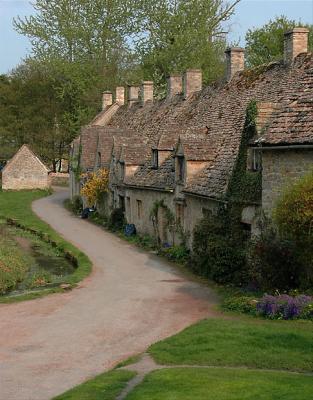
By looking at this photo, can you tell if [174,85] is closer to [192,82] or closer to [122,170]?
[192,82]

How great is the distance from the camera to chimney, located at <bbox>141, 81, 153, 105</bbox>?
4816 centimetres

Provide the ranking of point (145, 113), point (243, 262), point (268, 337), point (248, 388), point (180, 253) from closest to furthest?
point (248, 388)
point (268, 337)
point (243, 262)
point (180, 253)
point (145, 113)

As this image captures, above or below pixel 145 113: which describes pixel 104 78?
above

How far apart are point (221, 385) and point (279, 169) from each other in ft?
31.2

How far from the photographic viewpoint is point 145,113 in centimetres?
4525

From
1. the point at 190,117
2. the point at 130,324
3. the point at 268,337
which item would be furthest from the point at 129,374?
the point at 190,117

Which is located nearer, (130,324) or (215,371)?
(215,371)

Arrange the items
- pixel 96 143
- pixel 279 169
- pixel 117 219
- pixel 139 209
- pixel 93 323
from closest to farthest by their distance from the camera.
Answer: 1. pixel 93 323
2. pixel 279 169
3. pixel 139 209
4. pixel 117 219
5. pixel 96 143

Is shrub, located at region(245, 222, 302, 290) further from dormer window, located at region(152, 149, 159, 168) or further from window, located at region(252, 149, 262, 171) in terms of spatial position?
dormer window, located at region(152, 149, 159, 168)

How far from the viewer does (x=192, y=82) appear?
38.8 metres

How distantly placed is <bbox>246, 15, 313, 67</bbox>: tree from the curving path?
45.2 meters

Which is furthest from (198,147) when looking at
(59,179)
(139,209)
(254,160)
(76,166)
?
(59,179)

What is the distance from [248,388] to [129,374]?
258cm

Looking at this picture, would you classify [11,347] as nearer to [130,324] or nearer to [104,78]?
[130,324]
